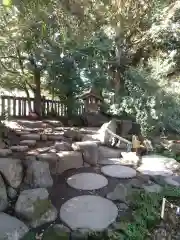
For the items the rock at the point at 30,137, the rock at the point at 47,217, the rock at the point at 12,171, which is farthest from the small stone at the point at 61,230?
the rock at the point at 30,137

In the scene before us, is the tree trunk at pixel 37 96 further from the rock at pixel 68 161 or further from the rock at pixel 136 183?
the rock at pixel 136 183

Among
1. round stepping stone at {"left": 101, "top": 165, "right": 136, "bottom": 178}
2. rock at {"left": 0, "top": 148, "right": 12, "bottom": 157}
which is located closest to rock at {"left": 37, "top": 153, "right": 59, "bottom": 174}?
rock at {"left": 0, "top": 148, "right": 12, "bottom": 157}

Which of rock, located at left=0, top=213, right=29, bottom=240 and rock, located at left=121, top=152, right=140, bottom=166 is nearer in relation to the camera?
rock, located at left=0, top=213, right=29, bottom=240

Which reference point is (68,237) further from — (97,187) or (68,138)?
(68,138)

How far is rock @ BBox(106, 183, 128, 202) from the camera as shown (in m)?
2.91

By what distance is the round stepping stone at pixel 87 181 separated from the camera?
3129 mm

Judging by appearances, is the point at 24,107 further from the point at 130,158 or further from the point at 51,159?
the point at 51,159

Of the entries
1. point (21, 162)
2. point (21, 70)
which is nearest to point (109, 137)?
point (21, 162)

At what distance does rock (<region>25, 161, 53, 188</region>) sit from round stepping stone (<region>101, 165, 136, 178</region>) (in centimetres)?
104

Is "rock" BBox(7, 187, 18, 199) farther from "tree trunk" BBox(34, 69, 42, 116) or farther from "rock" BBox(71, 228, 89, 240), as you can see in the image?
"tree trunk" BBox(34, 69, 42, 116)

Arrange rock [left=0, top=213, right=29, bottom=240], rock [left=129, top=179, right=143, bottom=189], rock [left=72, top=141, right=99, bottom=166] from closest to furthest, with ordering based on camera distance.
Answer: rock [left=0, top=213, right=29, bottom=240] → rock [left=129, top=179, right=143, bottom=189] → rock [left=72, top=141, right=99, bottom=166]

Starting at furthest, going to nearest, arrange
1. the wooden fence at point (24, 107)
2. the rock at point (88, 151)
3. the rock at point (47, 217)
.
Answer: the wooden fence at point (24, 107) → the rock at point (88, 151) → the rock at point (47, 217)

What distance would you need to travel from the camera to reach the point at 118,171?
3725 millimetres

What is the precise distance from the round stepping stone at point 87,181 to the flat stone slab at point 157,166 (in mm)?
895
